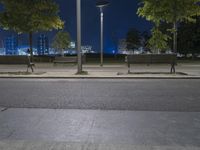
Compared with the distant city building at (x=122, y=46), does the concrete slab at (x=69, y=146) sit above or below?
below

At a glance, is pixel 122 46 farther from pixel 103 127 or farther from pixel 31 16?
pixel 103 127

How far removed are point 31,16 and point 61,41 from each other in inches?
959

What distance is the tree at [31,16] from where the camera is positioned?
90.0 feet

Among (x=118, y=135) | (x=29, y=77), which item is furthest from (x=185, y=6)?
(x=118, y=135)

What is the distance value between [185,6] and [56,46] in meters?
30.6

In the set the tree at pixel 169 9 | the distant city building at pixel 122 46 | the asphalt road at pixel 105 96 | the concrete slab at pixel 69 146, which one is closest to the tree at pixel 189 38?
the tree at pixel 169 9

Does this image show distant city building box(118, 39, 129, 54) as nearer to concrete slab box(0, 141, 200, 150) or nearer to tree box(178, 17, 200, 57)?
tree box(178, 17, 200, 57)

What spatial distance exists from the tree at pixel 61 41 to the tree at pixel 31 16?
74.0 ft

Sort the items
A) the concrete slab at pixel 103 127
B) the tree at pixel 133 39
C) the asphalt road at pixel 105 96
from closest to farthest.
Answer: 1. the concrete slab at pixel 103 127
2. the asphalt road at pixel 105 96
3. the tree at pixel 133 39

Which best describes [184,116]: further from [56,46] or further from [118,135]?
[56,46]

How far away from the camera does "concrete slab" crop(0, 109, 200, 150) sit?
21.8 feet

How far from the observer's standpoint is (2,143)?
6.42 metres

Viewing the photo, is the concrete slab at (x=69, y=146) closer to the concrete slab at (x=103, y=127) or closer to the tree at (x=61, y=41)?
the concrete slab at (x=103, y=127)

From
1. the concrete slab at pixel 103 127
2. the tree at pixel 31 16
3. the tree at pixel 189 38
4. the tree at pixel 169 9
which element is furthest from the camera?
the tree at pixel 189 38
